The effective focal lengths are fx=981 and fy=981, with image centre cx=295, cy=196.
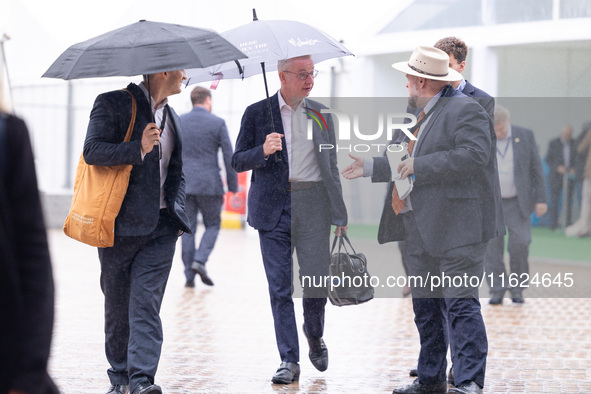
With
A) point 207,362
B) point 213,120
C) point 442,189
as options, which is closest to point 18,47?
point 213,120

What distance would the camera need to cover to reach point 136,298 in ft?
16.1

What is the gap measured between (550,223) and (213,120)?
4.20m

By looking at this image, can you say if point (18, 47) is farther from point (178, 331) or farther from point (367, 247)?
point (367, 247)

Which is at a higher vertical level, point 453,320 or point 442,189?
point 442,189

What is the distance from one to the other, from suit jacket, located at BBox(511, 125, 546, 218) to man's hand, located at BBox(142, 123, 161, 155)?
3.34m

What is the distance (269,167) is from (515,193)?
3.81 m

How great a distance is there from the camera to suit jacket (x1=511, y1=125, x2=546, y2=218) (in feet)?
24.4

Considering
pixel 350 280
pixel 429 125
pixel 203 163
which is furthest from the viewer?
pixel 203 163

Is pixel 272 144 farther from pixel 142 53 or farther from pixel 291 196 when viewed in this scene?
pixel 142 53

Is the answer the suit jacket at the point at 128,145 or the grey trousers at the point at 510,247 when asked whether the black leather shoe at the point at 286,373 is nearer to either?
the suit jacket at the point at 128,145

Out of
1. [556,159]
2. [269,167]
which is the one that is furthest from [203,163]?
[269,167]

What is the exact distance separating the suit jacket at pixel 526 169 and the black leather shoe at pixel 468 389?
8.59ft

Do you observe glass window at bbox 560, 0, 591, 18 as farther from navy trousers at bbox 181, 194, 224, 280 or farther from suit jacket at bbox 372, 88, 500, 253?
suit jacket at bbox 372, 88, 500, 253

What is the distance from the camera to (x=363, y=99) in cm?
564
